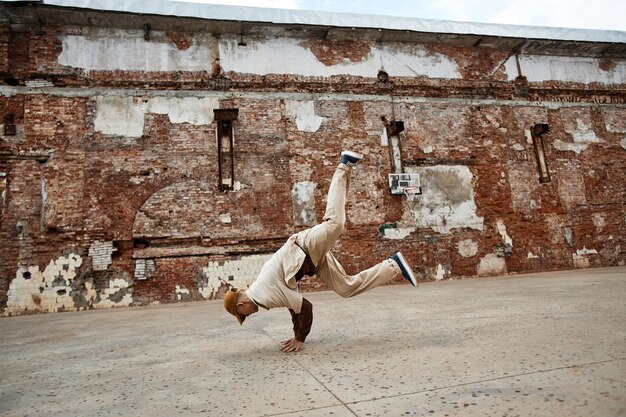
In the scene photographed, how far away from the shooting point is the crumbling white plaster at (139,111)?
803 centimetres

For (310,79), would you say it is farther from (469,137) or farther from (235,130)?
(469,137)

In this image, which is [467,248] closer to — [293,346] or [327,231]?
[327,231]

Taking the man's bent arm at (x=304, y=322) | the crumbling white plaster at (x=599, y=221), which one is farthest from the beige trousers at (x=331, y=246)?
the crumbling white plaster at (x=599, y=221)

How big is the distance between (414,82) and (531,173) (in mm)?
3792

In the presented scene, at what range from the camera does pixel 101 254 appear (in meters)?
7.43

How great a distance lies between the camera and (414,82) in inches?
384

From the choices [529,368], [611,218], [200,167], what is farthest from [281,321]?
[611,218]

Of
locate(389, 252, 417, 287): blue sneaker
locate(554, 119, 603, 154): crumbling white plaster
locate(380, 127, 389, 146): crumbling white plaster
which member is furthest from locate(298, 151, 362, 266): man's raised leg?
locate(554, 119, 603, 154): crumbling white plaster

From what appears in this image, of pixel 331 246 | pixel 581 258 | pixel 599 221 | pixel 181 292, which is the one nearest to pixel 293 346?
pixel 331 246

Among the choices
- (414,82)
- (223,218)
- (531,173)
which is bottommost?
(223,218)

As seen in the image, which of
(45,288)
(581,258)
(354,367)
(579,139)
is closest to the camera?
(354,367)

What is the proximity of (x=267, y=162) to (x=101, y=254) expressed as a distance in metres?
3.80

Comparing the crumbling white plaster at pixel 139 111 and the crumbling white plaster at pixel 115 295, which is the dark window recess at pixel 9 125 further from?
the crumbling white plaster at pixel 115 295

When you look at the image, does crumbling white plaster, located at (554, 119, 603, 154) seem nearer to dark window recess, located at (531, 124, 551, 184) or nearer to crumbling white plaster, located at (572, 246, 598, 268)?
dark window recess, located at (531, 124, 551, 184)
